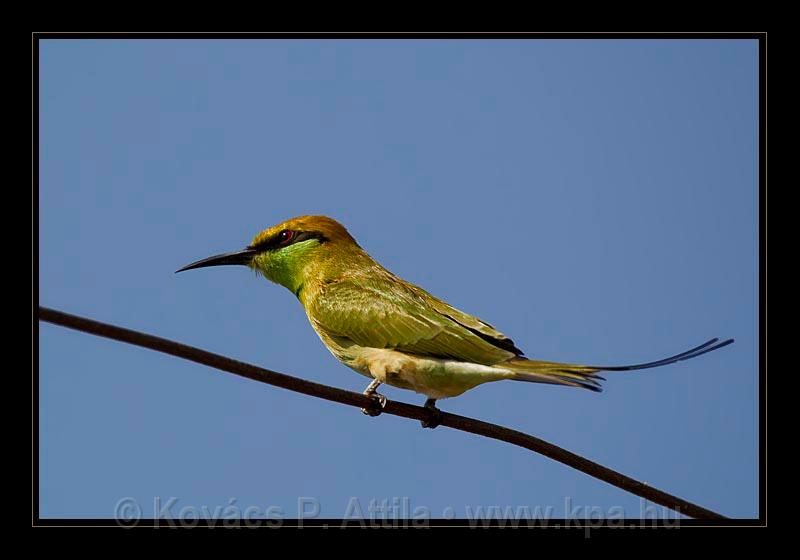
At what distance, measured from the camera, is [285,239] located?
16.0 feet

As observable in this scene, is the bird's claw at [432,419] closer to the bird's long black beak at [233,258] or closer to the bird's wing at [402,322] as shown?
the bird's wing at [402,322]

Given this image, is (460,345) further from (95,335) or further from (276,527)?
(95,335)

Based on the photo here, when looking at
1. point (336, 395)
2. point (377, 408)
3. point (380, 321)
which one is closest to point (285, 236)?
point (380, 321)

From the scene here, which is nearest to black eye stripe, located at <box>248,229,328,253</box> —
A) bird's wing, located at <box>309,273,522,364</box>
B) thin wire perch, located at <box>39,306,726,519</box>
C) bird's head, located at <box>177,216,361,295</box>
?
bird's head, located at <box>177,216,361,295</box>

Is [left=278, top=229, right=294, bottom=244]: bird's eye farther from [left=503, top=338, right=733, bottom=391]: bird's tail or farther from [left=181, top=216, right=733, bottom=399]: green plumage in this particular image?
[left=503, top=338, right=733, bottom=391]: bird's tail

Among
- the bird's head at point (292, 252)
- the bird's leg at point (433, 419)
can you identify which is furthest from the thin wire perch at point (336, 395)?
the bird's head at point (292, 252)

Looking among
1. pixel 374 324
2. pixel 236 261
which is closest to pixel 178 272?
pixel 236 261

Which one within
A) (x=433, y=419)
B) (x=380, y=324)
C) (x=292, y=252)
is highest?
(x=292, y=252)

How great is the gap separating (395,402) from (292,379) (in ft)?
3.46

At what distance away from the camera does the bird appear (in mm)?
3707

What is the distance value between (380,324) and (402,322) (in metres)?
0.11

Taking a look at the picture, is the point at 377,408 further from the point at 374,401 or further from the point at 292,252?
the point at 292,252

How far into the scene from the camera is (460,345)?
12.9 ft

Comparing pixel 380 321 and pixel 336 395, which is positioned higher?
pixel 380 321
